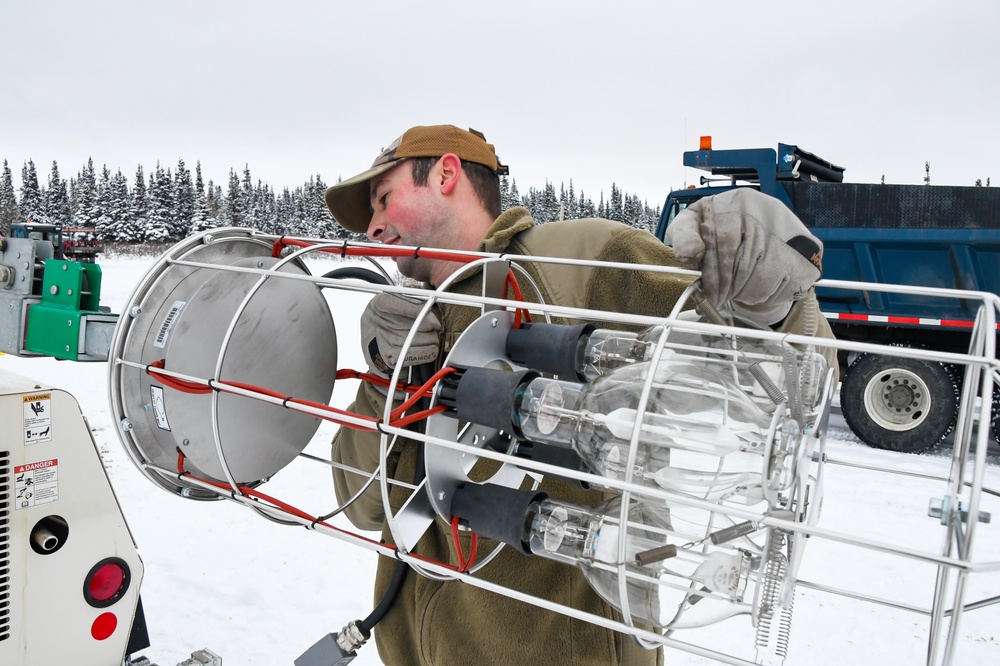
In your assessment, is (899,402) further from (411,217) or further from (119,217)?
(119,217)

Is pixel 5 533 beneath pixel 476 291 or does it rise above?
beneath

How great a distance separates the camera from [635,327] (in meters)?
1.77

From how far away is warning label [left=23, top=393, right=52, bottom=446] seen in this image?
72.5 inches

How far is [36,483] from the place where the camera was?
1.87 m

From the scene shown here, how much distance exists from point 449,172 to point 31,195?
6477cm

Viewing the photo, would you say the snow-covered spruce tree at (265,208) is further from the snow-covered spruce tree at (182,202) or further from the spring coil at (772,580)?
the spring coil at (772,580)

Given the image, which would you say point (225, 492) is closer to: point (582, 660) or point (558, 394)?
point (558, 394)

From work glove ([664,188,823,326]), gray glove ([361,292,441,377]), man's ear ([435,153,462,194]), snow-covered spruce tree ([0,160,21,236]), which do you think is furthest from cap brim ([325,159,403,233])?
snow-covered spruce tree ([0,160,21,236])

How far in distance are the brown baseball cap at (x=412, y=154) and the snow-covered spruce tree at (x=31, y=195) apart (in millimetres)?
54516

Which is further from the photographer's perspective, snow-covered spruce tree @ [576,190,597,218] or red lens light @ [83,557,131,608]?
snow-covered spruce tree @ [576,190,597,218]

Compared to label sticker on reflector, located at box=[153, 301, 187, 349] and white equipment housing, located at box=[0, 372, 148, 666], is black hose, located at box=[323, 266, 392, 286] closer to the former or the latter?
label sticker on reflector, located at box=[153, 301, 187, 349]

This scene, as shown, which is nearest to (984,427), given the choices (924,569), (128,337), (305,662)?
(128,337)

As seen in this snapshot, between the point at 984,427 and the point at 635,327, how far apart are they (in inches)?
41.3

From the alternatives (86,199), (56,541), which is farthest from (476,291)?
(86,199)
